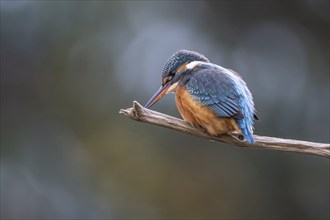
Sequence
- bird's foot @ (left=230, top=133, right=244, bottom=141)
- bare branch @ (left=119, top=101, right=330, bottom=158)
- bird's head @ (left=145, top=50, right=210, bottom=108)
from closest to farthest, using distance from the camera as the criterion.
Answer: bare branch @ (left=119, top=101, right=330, bottom=158), bird's foot @ (left=230, top=133, right=244, bottom=141), bird's head @ (left=145, top=50, right=210, bottom=108)

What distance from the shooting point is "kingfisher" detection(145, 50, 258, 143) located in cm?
344

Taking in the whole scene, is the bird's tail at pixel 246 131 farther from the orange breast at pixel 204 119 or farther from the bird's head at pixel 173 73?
the bird's head at pixel 173 73

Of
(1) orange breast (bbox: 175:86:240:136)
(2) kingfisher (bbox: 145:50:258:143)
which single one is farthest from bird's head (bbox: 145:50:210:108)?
(1) orange breast (bbox: 175:86:240:136)

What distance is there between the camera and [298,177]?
21.1 ft

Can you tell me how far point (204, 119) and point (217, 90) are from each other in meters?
0.20

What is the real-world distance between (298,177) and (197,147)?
1.02m

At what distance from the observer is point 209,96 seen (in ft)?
Answer: 11.7

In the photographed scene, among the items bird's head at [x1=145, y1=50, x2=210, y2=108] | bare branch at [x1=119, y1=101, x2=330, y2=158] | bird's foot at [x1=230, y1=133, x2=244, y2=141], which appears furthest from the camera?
bird's head at [x1=145, y1=50, x2=210, y2=108]

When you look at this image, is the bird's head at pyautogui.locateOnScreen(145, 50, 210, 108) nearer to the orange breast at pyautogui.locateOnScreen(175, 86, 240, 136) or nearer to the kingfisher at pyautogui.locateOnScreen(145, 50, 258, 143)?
the kingfisher at pyautogui.locateOnScreen(145, 50, 258, 143)

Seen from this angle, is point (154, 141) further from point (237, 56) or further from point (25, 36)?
point (25, 36)

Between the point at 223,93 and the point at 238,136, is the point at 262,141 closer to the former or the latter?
the point at 238,136

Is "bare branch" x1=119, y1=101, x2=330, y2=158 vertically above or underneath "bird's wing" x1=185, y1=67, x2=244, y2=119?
underneath

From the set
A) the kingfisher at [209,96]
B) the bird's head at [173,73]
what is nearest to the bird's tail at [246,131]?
the kingfisher at [209,96]

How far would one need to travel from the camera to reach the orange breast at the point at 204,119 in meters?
3.45
